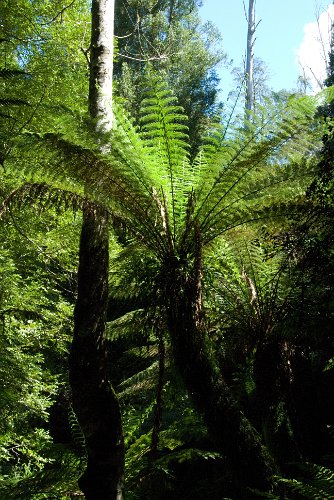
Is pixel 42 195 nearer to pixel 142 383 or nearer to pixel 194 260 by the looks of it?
pixel 194 260

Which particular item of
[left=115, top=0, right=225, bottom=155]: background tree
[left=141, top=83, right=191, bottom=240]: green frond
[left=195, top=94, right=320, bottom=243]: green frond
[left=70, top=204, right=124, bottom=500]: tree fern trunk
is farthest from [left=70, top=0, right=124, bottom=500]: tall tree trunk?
[left=115, top=0, right=225, bottom=155]: background tree

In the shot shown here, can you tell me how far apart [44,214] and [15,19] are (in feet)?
9.01

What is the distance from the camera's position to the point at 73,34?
6.92m

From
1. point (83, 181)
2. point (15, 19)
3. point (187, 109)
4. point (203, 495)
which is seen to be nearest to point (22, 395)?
point (203, 495)

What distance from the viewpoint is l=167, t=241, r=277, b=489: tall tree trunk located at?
238 centimetres

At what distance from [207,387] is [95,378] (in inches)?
23.7

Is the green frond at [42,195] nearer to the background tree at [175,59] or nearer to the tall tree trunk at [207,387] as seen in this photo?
the tall tree trunk at [207,387]

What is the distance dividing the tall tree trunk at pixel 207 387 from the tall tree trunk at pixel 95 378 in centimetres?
42

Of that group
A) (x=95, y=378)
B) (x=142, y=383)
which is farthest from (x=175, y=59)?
(x=95, y=378)

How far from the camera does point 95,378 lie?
259 centimetres

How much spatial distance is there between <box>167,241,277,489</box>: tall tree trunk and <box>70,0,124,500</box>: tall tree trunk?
419mm

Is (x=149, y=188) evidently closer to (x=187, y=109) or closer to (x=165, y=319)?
(x=165, y=319)

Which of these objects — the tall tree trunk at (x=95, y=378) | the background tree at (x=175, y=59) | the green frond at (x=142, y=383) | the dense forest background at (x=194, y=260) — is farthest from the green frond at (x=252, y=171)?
the background tree at (x=175, y=59)

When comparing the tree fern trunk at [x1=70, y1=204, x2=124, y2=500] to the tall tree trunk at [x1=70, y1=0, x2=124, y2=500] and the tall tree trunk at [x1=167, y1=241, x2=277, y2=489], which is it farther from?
the tall tree trunk at [x1=167, y1=241, x2=277, y2=489]
